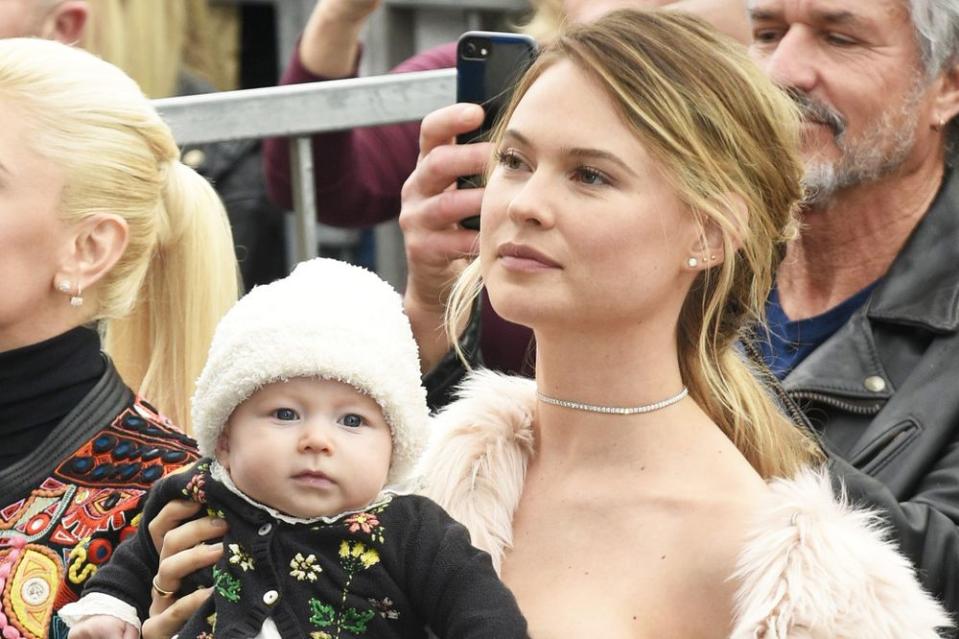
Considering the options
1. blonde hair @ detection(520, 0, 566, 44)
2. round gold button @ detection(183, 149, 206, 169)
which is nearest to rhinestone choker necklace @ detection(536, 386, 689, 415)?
blonde hair @ detection(520, 0, 566, 44)

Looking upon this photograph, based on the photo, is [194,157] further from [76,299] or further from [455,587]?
[455,587]

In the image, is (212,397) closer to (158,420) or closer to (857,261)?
(158,420)

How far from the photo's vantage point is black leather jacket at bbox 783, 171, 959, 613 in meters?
2.99

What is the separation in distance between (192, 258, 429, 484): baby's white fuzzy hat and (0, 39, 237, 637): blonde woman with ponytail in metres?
0.56

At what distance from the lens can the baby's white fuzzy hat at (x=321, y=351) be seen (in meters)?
2.59

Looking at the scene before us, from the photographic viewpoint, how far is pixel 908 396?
10.9ft

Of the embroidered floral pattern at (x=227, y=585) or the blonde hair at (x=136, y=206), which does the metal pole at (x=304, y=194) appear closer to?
the blonde hair at (x=136, y=206)

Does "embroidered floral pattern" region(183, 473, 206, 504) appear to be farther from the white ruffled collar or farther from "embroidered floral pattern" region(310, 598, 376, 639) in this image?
"embroidered floral pattern" region(310, 598, 376, 639)

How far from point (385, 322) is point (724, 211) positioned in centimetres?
55

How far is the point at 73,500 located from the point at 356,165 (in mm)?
1575

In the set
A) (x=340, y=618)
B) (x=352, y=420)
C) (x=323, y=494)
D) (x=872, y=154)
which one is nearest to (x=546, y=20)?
(x=872, y=154)

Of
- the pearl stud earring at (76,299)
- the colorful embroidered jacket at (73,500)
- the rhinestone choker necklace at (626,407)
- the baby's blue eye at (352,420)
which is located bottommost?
the colorful embroidered jacket at (73,500)

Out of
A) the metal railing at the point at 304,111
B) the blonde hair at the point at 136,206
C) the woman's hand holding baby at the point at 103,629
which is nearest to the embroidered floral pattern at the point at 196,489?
the woman's hand holding baby at the point at 103,629

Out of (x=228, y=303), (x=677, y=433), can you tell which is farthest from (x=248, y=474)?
(x=228, y=303)
